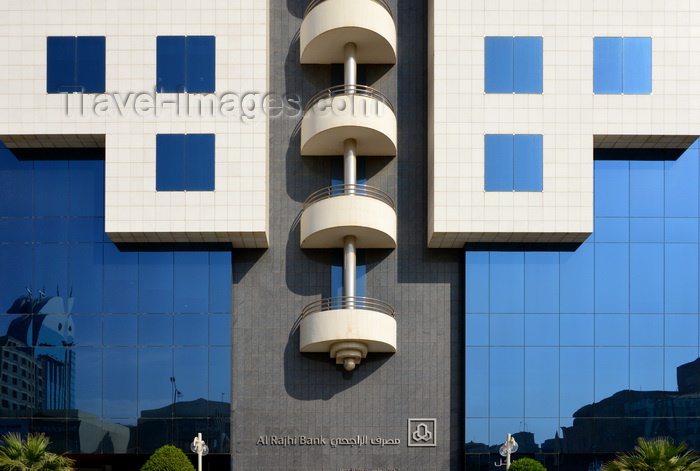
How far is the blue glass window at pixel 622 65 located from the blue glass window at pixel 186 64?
13452 mm

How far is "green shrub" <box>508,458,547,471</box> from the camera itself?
1094 inches

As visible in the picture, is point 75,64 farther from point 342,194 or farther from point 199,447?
point 199,447

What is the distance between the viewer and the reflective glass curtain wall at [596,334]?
3088cm

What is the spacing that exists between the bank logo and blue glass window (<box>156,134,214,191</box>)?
35.0ft

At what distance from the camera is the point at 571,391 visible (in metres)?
31.1

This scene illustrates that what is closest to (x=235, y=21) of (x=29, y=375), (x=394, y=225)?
(x=394, y=225)

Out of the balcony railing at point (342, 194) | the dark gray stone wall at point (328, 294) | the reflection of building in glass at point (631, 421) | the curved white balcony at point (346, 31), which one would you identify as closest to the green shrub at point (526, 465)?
the reflection of building in glass at point (631, 421)

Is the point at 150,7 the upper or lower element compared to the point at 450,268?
upper

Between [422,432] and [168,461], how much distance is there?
8704 mm

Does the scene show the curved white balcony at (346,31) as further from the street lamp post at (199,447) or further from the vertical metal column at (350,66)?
the street lamp post at (199,447)

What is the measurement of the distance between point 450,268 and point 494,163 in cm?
404

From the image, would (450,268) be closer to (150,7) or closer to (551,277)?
(551,277)

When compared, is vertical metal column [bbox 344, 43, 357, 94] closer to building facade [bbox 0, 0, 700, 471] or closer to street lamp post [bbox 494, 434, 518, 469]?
building facade [bbox 0, 0, 700, 471]

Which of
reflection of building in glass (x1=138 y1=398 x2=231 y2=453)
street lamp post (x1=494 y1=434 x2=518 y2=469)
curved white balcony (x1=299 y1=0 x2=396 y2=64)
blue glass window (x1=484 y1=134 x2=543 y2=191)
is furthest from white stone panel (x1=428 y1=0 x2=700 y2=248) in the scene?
reflection of building in glass (x1=138 y1=398 x2=231 y2=453)
